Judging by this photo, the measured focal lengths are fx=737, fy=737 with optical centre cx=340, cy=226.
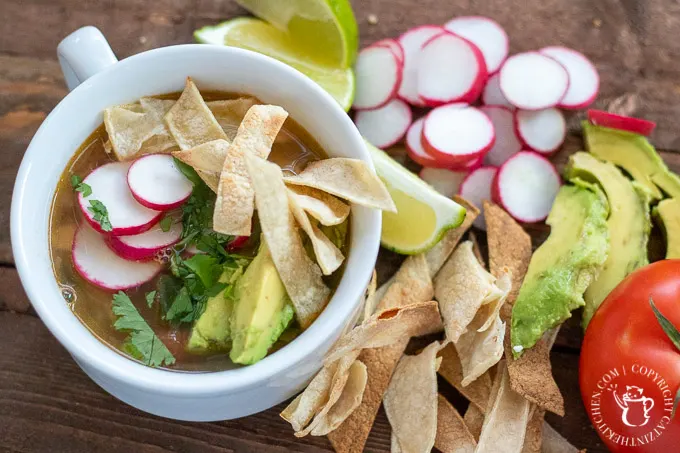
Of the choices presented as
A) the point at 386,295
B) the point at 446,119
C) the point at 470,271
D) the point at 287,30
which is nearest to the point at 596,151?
the point at 446,119

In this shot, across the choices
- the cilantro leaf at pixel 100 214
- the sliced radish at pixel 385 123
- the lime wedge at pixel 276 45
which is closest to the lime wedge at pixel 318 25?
the lime wedge at pixel 276 45

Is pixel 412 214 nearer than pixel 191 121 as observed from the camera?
No

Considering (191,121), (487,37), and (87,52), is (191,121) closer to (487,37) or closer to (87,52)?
(87,52)

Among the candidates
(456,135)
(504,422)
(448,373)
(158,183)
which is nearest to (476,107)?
(456,135)

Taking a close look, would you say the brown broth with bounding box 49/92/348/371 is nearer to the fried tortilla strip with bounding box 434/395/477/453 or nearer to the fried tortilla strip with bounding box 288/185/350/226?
the fried tortilla strip with bounding box 288/185/350/226

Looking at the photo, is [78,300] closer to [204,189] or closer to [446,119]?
[204,189]

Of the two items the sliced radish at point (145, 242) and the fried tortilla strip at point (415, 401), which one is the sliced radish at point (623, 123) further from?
the sliced radish at point (145, 242)
